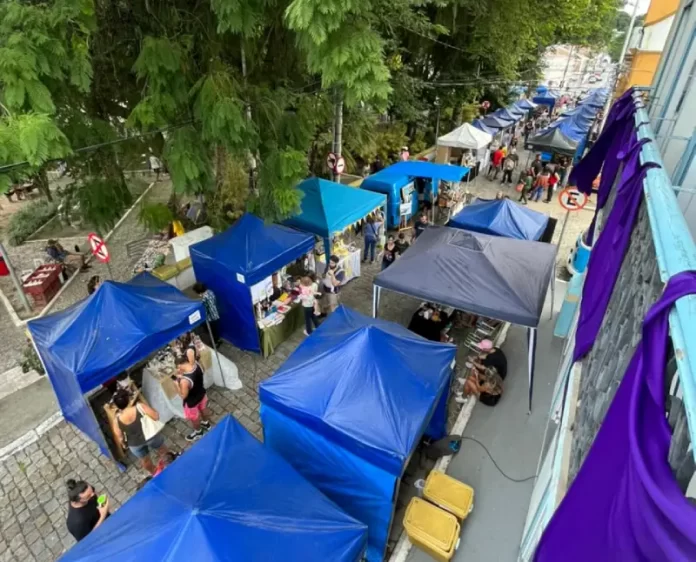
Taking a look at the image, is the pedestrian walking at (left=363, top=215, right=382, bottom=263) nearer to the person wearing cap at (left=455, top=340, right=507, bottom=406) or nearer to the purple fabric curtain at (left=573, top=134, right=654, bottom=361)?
the person wearing cap at (left=455, top=340, right=507, bottom=406)

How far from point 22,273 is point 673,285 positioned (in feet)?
52.4

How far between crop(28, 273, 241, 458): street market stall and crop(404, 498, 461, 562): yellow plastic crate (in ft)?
14.5

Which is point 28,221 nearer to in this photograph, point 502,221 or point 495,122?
point 502,221

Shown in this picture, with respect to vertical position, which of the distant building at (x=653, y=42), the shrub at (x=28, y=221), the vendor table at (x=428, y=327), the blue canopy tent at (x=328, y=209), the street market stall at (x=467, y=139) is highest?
the distant building at (x=653, y=42)

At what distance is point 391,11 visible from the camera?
12625 millimetres

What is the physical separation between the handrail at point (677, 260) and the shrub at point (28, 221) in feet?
60.1

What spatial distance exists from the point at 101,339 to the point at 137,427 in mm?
1475

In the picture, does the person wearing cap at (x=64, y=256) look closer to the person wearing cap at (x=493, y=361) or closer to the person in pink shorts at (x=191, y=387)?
the person in pink shorts at (x=191, y=387)

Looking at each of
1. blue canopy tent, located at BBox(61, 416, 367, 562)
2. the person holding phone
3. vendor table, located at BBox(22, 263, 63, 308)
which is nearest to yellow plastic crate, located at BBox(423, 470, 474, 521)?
blue canopy tent, located at BBox(61, 416, 367, 562)

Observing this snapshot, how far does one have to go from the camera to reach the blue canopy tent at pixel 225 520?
3.49 meters

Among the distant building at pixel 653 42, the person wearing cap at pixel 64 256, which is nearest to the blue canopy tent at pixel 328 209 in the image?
the person wearing cap at pixel 64 256

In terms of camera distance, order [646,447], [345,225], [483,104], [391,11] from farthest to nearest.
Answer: [483,104]
[391,11]
[345,225]
[646,447]

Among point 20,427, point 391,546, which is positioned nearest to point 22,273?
point 20,427

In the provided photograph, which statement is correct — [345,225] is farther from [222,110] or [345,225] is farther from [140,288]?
[140,288]
